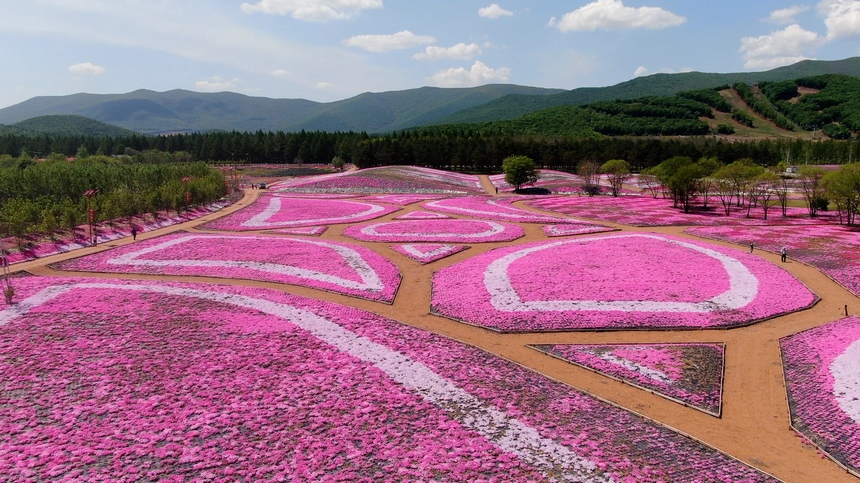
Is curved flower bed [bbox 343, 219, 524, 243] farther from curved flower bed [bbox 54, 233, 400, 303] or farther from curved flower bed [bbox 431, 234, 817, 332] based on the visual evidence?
curved flower bed [bbox 431, 234, 817, 332]

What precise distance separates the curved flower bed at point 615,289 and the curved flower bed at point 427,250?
10.7 feet

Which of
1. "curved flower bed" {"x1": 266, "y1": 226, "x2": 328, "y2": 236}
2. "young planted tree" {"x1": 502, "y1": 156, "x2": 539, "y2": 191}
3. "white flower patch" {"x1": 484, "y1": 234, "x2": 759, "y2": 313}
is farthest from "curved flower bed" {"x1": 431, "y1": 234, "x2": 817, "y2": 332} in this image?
"young planted tree" {"x1": 502, "y1": 156, "x2": 539, "y2": 191}

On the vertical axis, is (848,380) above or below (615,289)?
below

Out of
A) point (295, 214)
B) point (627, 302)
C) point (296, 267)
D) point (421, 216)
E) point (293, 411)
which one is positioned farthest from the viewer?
point (295, 214)

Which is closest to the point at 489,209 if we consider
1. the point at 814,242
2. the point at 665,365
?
the point at 814,242

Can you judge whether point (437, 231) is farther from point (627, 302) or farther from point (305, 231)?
point (627, 302)

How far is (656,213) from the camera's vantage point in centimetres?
6469

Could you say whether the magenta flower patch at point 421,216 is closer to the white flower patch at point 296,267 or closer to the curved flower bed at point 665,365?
the white flower patch at point 296,267

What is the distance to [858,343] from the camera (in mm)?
21547

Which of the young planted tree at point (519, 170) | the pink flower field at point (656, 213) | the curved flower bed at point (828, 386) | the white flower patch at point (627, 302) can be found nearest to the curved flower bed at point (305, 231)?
the white flower patch at point (627, 302)

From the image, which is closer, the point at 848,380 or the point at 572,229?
the point at 848,380

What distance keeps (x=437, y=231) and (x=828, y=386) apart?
35.8 m

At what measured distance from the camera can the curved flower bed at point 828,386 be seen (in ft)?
49.9

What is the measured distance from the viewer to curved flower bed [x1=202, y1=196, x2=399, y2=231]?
56312mm
